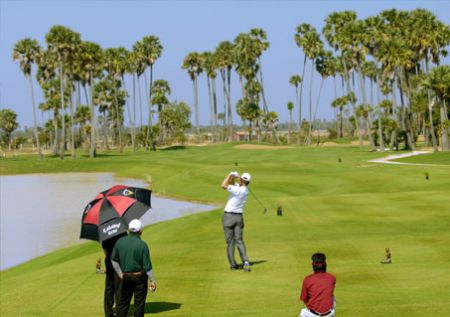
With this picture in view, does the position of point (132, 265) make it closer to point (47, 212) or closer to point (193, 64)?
point (47, 212)

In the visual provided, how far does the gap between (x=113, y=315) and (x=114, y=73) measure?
140987 millimetres

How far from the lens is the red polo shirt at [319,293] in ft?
31.3

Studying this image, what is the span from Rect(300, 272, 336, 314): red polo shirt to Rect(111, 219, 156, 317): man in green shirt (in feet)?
11.4

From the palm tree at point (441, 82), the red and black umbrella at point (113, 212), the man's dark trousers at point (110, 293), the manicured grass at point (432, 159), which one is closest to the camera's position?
the red and black umbrella at point (113, 212)

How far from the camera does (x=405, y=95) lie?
109m

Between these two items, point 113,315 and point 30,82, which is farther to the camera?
point 30,82

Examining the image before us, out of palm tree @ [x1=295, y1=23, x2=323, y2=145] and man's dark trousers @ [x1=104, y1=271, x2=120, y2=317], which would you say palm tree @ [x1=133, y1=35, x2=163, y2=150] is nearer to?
palm tree @ [x1=295, y1=23, x2=323, y2=145]

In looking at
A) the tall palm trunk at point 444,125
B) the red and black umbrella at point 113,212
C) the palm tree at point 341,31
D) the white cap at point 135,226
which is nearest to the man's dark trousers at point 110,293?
the red and black umbrella at point 113,212

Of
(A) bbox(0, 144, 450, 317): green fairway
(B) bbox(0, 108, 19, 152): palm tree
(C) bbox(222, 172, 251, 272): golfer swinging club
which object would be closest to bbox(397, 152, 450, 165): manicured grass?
(A) bbox(0, 144, 450, 317): green fairway

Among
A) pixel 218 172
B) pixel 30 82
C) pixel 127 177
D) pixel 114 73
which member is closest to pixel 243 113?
pixel 114 73

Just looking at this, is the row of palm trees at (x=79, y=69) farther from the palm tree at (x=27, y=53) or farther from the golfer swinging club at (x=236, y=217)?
the golfer swinging club at (x=236, y=217)

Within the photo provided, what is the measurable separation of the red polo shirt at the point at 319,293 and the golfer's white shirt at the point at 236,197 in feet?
22.4

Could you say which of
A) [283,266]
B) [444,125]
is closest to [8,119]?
[444,125]

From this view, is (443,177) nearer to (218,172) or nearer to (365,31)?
(218,172)
